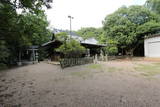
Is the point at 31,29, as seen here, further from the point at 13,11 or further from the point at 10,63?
the point at 10,63

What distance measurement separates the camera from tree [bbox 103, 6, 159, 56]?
18156 millimetres

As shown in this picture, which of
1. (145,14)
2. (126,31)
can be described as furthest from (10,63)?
(145,14)

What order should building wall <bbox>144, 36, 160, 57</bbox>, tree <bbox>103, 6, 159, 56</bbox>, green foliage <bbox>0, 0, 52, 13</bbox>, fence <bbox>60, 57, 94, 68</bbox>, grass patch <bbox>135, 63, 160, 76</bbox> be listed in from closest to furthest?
green foliage <bbox>0, 0, 52, 13</bbox> < grass patch <bbox>135, 63, 160, 76</bbox> < fence <bbox>60, 57, 94, 68</bbox> < building wall <bbox>144, 36, 160, 57</bbox> < tree <bbox>103, 6, 159, 56</bbox>

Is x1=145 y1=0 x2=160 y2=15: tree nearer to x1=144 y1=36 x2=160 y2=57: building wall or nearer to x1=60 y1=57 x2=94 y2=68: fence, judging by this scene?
x1=144 y1=36 x2=160 y2=57: building wall

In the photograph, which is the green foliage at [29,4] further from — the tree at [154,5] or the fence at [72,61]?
the tree at [154,5]

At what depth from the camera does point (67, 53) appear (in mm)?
10906

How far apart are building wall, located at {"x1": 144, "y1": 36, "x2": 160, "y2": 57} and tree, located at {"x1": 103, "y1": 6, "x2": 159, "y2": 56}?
2059 mm

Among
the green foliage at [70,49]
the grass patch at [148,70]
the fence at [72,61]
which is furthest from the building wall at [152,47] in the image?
the green foliage at [70,49]

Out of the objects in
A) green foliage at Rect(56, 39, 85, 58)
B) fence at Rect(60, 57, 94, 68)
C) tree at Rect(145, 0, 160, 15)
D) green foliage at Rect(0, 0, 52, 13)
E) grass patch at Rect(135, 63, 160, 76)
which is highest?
tree at Rect(145, 0, 160, 15)

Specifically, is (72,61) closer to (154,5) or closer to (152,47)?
(152,47)

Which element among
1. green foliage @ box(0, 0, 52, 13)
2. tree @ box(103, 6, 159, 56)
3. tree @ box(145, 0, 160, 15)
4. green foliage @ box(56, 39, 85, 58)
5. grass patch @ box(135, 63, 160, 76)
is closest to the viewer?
green foliage @ box(0, 0, 52, 13)

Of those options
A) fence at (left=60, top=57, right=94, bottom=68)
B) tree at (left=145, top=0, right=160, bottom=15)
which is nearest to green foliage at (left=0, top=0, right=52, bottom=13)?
fence at (left=60, top=57, right=94, bottom=68)

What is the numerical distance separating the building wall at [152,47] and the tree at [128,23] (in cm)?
206

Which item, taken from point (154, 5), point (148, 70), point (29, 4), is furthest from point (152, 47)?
point (29, 4)
